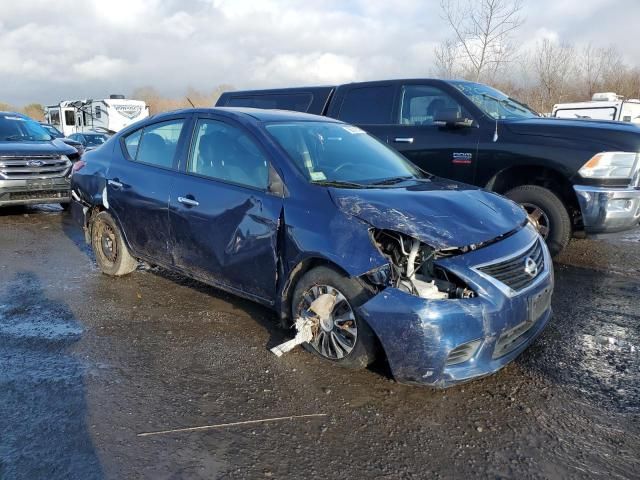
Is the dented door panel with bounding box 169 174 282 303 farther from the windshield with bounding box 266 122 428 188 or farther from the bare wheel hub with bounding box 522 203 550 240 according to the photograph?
the bare wheel hub with bounding box 522 203 550 240

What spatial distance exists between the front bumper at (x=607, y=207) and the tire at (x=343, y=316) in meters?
3.21

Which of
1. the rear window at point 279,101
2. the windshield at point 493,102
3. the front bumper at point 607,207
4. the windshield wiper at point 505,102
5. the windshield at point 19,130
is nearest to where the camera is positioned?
the front bumper at point 607,207

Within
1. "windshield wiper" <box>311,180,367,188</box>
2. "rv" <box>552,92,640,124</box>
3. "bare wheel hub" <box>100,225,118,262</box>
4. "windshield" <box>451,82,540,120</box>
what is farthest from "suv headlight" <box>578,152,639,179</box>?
"rv" <box>552,92,640,124</box>

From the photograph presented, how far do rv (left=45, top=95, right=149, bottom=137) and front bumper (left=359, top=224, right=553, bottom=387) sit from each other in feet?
78.6

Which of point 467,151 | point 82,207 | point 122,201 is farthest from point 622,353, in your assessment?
point 82,207

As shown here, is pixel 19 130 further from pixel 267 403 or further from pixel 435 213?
pixel 435 213

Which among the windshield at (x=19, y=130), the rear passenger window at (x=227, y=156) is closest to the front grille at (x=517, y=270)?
the rear passenger window at (x=227, y=156)

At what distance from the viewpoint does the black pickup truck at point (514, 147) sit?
5.06 meters

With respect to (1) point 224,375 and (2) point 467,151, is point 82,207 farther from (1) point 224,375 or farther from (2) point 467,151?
(2) point 467,151

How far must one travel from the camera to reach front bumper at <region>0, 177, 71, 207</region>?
320 inches

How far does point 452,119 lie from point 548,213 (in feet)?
4.82

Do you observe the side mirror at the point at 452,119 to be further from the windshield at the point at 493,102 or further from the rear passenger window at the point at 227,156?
the rear passenger window at the point at 227,156

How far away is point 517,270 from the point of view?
305 cm

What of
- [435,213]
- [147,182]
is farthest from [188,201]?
[435,213]
